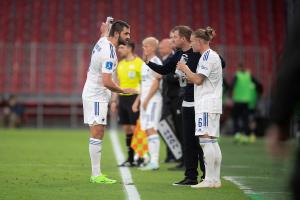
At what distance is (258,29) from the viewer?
31.6 m

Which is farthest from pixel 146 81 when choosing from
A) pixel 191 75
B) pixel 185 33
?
pixel 191 75

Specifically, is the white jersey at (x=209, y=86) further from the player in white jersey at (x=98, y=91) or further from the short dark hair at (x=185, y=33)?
the player in white jersey at (x=98, y=91)

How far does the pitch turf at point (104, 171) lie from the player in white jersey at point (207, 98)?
334mm

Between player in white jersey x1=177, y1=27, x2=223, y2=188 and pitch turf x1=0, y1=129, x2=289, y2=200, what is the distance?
334mm

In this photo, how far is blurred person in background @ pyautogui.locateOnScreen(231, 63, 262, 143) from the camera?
69.5ft

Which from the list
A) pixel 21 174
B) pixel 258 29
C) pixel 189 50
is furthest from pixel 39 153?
pixel 258 29

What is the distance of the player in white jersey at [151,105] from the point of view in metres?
12.9

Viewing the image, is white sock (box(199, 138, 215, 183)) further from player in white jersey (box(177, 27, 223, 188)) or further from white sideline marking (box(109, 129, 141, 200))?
white sideline marking (box(109, 129, 141, 200))

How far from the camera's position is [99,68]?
9938 mm

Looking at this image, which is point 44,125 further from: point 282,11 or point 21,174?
point 21,174

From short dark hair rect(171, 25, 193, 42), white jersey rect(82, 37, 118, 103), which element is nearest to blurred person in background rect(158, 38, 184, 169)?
short dark hair rect(171, 25, 193, 42)

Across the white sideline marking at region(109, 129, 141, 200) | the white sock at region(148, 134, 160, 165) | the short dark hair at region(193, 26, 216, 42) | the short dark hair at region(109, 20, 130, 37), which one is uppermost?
the short dark hair at region(109, 20, 130, 37)

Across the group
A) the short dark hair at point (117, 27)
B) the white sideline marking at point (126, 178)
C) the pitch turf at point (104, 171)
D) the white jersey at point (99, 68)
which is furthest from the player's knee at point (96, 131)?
the short dark hair at point (117, 27)

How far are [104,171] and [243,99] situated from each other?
1008 cm
